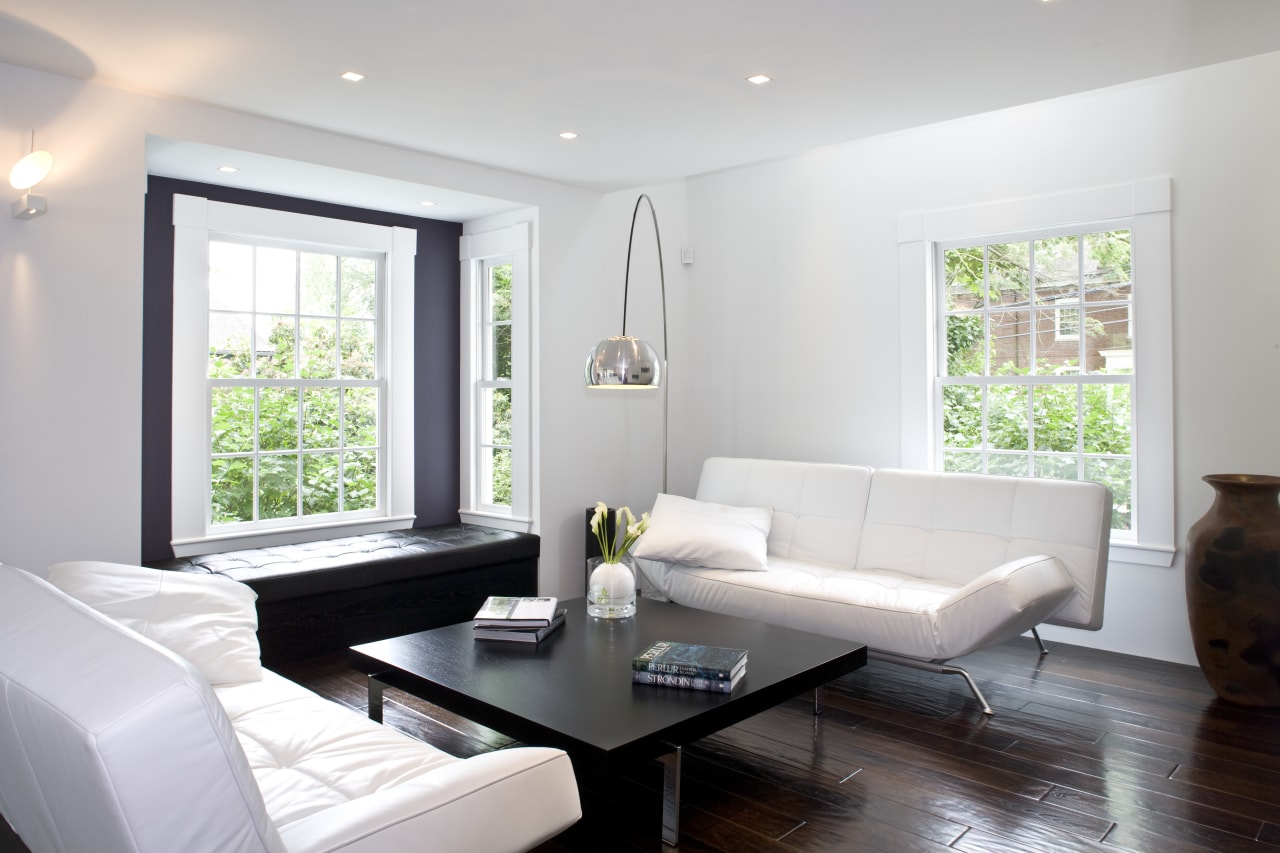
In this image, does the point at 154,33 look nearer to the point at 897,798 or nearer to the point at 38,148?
the point at 38,148

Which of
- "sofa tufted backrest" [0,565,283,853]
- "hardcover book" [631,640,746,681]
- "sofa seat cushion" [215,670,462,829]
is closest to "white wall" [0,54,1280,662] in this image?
"sofa seat cushion" [215,670,462,829]

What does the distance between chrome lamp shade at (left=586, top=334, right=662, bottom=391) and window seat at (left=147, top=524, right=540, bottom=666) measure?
1.43 metres

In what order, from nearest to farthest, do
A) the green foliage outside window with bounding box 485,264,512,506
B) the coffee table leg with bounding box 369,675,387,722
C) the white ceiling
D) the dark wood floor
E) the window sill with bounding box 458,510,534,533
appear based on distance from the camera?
the dark wood floor < the white ceiling < the coffee table leg with bounding box 369,675,387,722 < the window sill with bounding box 458,510,534,533 < the green foliage outside window with bounding box 485,264,512,506

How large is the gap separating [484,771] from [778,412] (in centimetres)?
409

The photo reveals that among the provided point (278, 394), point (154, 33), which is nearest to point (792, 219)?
point (278, 394)

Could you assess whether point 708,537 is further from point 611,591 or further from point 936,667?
point 936,667

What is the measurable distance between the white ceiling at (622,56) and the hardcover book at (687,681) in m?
2.06

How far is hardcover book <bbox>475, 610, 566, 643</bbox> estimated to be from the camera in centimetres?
307

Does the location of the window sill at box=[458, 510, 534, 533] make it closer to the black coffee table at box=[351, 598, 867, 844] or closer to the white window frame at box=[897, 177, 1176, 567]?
the black coffee table at box=[351, 598, 867, 844]

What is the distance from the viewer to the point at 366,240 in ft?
16.4

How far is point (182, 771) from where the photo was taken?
3.83 feet

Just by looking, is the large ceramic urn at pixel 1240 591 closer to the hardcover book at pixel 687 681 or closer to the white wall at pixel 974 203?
the white wall at pixel 974 203

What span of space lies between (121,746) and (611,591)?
7.62 ft

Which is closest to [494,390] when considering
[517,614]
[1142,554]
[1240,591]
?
[517,614]
